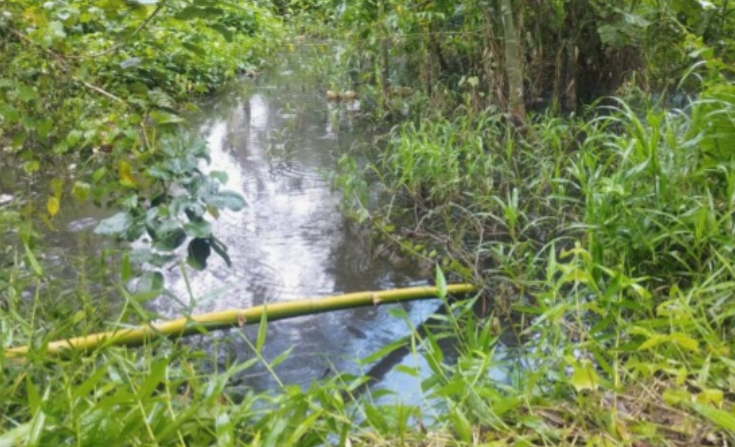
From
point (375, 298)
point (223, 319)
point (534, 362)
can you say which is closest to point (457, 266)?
point (375, 298)

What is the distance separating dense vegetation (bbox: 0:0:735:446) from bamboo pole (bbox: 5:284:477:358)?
2.1 inches

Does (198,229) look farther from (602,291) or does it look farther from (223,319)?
(602,291)

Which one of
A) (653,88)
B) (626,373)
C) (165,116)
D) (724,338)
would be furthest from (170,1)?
Result: (653,88)

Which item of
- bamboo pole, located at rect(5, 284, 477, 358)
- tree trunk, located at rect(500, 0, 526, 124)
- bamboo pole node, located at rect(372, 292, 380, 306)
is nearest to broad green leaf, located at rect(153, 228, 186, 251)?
bamboo pole, located at rect(5, 284, 477, 358)

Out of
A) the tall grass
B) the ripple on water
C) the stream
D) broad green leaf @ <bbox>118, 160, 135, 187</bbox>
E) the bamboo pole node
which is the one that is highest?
broad green leaf @ <bbox>118, 160, 135, 187</bbox>

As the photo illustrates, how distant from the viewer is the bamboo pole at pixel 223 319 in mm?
1963

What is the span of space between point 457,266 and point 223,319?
3.52 feet

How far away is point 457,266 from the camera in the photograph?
2961mm

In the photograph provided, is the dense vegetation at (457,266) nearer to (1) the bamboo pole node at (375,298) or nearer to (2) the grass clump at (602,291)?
(2) the grass clump at (602,291)

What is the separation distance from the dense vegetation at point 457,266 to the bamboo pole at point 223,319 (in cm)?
5

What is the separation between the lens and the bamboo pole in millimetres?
1963

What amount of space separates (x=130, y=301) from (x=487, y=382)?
980 mm

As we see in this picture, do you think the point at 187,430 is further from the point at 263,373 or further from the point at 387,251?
the point at 387,251

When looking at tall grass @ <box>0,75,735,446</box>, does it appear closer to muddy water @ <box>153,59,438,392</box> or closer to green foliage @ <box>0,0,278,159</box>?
muddy water @ <box>153,59,438,392</box>
